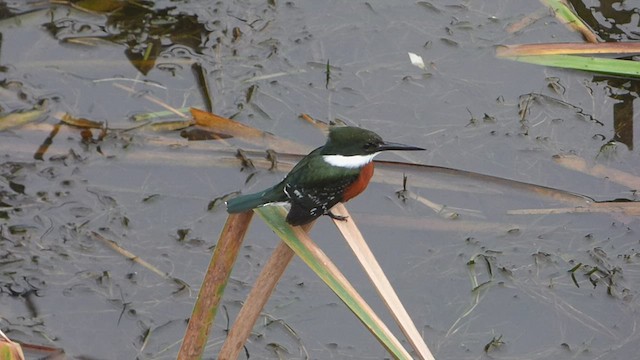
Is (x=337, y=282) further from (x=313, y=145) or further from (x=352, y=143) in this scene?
(x=313, y=145)

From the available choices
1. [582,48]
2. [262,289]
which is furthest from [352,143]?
[582,48]

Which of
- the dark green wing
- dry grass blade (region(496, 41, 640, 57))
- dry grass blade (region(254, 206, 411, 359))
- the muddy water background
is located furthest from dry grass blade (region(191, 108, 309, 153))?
dry grass blade (region(254, 206, 411, 359))

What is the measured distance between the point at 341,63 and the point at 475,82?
2.73ft

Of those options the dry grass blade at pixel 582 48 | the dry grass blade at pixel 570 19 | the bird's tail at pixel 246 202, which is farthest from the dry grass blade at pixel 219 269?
the dry grass blade at pixel 570 19

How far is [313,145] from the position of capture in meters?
5.71

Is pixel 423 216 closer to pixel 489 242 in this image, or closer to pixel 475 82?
pixel 489 242

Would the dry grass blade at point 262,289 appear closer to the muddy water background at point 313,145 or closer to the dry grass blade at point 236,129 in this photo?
the muddy water background at point 313,145

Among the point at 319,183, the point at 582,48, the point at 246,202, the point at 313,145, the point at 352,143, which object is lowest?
the point at 313,145

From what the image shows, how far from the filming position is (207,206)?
213 inches

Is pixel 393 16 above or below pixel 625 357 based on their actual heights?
above

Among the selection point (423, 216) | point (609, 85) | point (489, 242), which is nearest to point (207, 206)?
point (423, 216)

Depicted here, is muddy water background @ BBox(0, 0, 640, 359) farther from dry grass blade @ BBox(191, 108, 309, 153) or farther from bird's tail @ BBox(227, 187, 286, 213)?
bird's tail @ BBox(227, 187, 286, 213)

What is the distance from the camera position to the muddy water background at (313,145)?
496 cm

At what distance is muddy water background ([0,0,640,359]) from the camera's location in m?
4.96
